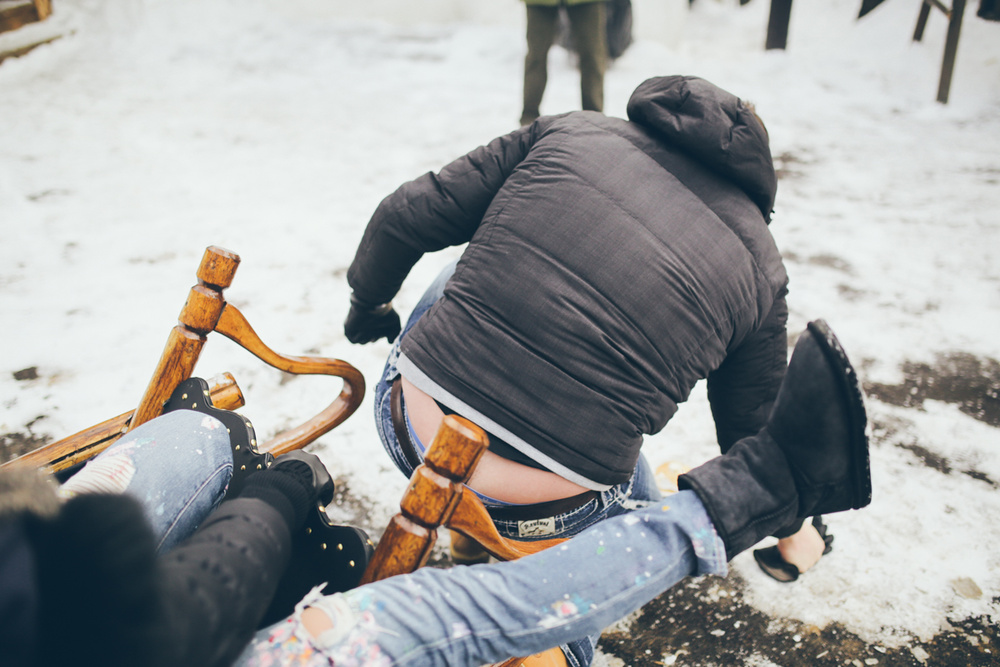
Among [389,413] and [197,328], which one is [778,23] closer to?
[389,413]

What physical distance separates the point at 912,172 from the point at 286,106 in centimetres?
438

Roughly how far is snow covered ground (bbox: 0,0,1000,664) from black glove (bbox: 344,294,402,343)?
45 cm

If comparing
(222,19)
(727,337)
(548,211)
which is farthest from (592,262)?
(222,19)

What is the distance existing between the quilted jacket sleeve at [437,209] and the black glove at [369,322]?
125mm

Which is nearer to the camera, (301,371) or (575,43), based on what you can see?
(301,371)

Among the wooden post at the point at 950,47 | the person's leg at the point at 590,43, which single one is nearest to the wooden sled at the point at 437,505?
the person's leg at the point at 590,43

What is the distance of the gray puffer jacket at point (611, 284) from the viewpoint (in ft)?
3.14

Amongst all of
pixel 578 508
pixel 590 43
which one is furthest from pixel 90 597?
pixel 590 43

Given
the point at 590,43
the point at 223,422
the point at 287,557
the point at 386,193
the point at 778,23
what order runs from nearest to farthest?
the point at 287,557 < the point at 223,422 < the point at 386,193 < the point at 590,43 < the point at 778,23

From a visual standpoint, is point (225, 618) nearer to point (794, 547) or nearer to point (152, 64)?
point (794, 547)

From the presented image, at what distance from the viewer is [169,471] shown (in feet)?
3.20

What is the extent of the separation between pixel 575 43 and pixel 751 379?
3.37 meters

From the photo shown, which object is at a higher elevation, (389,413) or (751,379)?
(751,379)

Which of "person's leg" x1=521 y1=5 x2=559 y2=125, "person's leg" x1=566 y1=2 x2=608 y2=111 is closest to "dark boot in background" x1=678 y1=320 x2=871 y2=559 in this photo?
"person's leg" x1=566 y1=2 x2=608 y2=111
